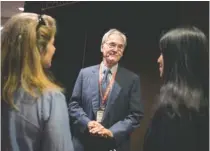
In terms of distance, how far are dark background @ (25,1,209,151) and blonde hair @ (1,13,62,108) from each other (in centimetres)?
132

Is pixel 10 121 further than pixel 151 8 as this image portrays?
No

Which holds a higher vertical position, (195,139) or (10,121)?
(10,121)

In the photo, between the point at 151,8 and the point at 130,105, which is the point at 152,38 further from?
the point at 130,105

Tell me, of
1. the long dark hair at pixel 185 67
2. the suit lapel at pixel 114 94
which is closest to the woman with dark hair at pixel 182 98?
the long dark hair at pixel 185 67

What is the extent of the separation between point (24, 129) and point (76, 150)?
1160mm

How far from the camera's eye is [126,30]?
8.87 ft

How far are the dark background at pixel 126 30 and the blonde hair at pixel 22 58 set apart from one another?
51.8 inches

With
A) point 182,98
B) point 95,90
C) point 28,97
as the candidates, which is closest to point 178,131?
point 182,98

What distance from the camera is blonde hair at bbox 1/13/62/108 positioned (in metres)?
1.39

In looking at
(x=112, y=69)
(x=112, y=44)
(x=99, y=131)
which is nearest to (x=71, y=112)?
(x=99, y=131)

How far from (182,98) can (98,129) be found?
34.0 inches

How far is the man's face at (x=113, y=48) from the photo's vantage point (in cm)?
242

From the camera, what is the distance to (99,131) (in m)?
2.34

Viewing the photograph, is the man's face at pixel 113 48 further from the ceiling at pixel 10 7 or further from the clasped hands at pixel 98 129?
the ceiling at pixel 10 7
